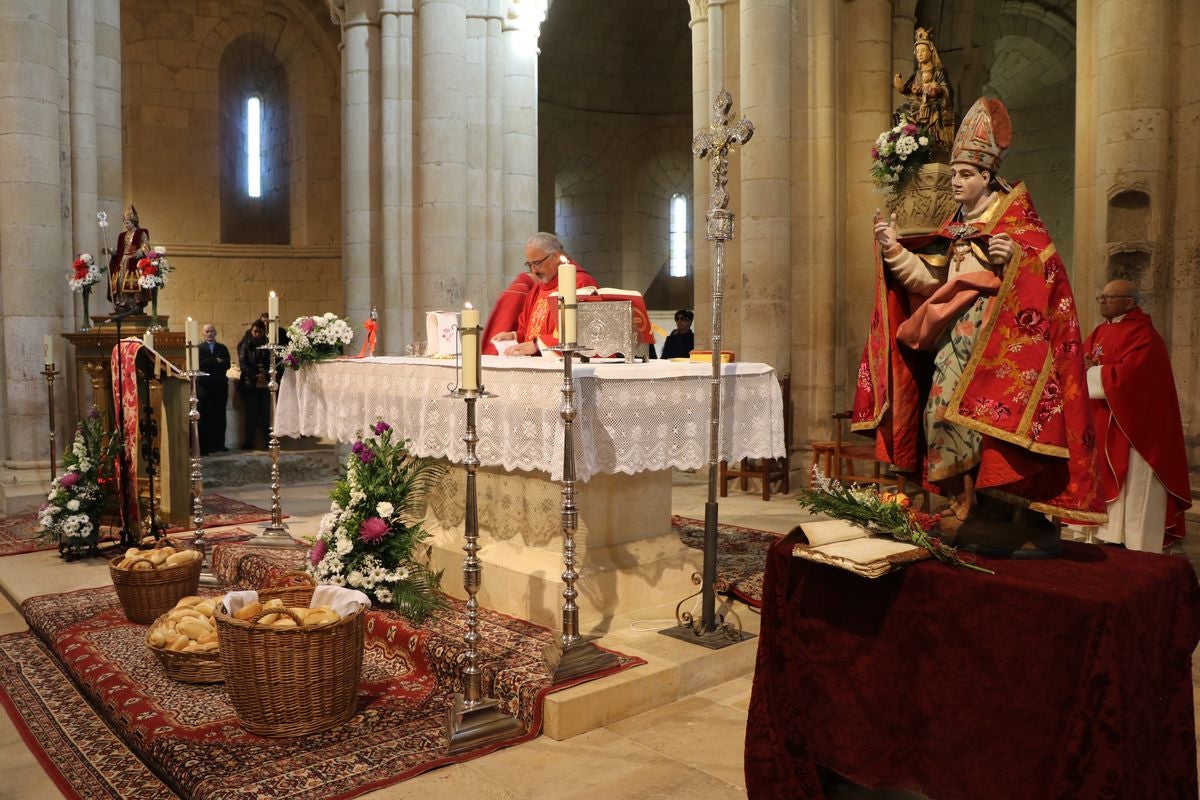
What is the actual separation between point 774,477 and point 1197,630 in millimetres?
6868

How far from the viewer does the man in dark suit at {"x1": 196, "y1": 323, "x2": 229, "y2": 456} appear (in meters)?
12.3

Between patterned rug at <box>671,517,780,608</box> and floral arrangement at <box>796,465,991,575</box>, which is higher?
floral arrangement at <box>796,465,991,575</box>

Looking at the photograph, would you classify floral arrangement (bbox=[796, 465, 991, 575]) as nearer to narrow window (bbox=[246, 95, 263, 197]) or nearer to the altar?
the altar

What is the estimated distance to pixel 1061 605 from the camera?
8.55ft

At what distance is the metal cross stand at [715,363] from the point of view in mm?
4695

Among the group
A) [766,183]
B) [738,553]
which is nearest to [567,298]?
[738,553]

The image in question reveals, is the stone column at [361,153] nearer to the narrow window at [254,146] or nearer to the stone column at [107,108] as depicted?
the stone column at [107,108]

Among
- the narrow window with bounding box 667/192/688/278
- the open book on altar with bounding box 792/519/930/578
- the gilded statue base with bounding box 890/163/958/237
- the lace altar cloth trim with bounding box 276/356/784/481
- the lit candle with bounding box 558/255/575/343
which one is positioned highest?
the narrow window with bounding box 667/192/688/278

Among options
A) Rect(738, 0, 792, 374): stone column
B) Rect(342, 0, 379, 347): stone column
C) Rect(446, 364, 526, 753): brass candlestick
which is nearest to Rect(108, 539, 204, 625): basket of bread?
Rect(446, 364, 526, 753): brass candlestick

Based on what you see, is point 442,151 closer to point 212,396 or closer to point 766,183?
point 766,183

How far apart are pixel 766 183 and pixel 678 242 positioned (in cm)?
1115

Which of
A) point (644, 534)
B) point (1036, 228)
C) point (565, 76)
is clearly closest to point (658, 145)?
point (565, 76)

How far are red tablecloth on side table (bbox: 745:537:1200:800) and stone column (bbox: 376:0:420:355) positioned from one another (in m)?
8.36

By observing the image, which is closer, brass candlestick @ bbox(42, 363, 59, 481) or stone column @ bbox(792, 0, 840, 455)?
brass candlestick @ bbox(42, 363, 59, 481)
